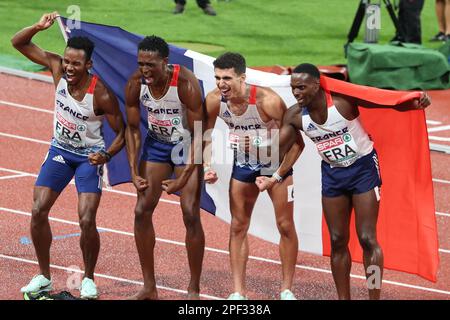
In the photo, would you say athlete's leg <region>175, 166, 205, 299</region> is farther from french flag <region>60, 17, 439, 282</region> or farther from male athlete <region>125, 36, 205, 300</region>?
french flag <region>60, 17, 439, 282</region>

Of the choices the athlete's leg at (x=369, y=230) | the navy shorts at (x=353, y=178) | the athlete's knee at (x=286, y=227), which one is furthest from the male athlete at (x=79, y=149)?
the athlete's leg at (x=369, y=230)

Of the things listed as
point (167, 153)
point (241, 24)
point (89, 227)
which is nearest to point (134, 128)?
point (167, 153)

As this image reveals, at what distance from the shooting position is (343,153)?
8.69 metres

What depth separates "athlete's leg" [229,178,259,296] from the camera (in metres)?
9.15

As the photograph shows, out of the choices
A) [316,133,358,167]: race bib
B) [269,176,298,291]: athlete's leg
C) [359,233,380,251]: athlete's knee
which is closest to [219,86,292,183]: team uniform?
[269,176,298,291]: athlete's leg

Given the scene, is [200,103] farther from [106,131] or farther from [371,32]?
[371,32]

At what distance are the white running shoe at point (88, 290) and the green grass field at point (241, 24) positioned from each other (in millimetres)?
9057

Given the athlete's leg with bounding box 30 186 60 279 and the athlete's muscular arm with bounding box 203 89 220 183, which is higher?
the athlete's muscular arm with bounding box 203 89 220 183

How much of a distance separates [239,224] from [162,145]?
34.5 inches

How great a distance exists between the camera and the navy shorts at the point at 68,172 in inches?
358

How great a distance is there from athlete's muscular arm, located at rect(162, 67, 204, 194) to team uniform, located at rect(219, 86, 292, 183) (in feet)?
0.67

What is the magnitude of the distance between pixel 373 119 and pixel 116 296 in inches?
101

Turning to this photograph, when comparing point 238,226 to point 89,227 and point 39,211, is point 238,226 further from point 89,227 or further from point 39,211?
point 39,211
